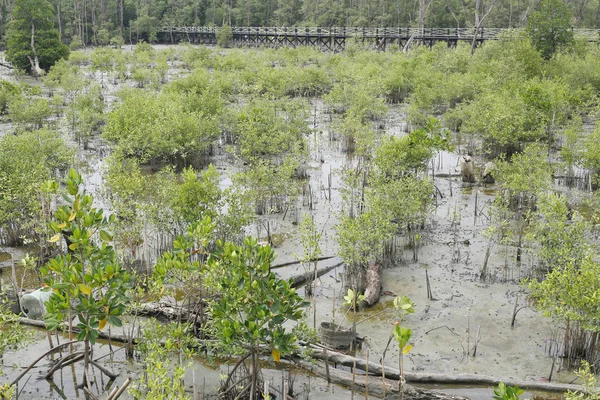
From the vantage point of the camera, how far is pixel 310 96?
1416 inches

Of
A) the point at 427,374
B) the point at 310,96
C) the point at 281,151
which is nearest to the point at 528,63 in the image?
the point at 310,96

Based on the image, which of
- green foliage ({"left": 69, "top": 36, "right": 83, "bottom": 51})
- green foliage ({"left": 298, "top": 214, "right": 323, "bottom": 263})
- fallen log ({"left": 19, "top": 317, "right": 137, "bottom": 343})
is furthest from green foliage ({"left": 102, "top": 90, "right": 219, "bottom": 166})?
green foliage ({"left": 69, "top": 36, "right": 83, "bottom": 51})

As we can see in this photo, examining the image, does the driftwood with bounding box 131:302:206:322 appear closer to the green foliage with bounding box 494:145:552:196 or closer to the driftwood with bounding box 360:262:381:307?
the driftwood with bounding box 360:262:381:307

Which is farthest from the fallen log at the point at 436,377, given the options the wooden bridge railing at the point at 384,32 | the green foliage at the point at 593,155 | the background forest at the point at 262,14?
the background forest at the point at 262,14

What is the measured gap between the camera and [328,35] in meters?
55.8

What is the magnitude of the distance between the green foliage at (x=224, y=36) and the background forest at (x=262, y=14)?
25.9 ft

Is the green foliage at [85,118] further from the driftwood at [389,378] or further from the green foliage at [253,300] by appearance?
the green foliage at [253,300]

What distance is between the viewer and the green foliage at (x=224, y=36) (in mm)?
62344

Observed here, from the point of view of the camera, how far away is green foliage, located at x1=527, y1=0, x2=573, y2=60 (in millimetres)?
32312

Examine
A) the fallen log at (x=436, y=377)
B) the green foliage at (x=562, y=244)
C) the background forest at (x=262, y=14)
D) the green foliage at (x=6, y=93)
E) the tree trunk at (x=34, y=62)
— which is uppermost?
the background forest at (x=262, y=14)

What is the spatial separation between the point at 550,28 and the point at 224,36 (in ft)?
121

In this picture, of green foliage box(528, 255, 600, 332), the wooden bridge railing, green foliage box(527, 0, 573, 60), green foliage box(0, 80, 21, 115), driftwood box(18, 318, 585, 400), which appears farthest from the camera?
the wooden bridge railing

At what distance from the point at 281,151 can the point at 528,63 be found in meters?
15.5

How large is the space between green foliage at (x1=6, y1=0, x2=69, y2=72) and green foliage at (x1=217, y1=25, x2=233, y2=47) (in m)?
23.2
